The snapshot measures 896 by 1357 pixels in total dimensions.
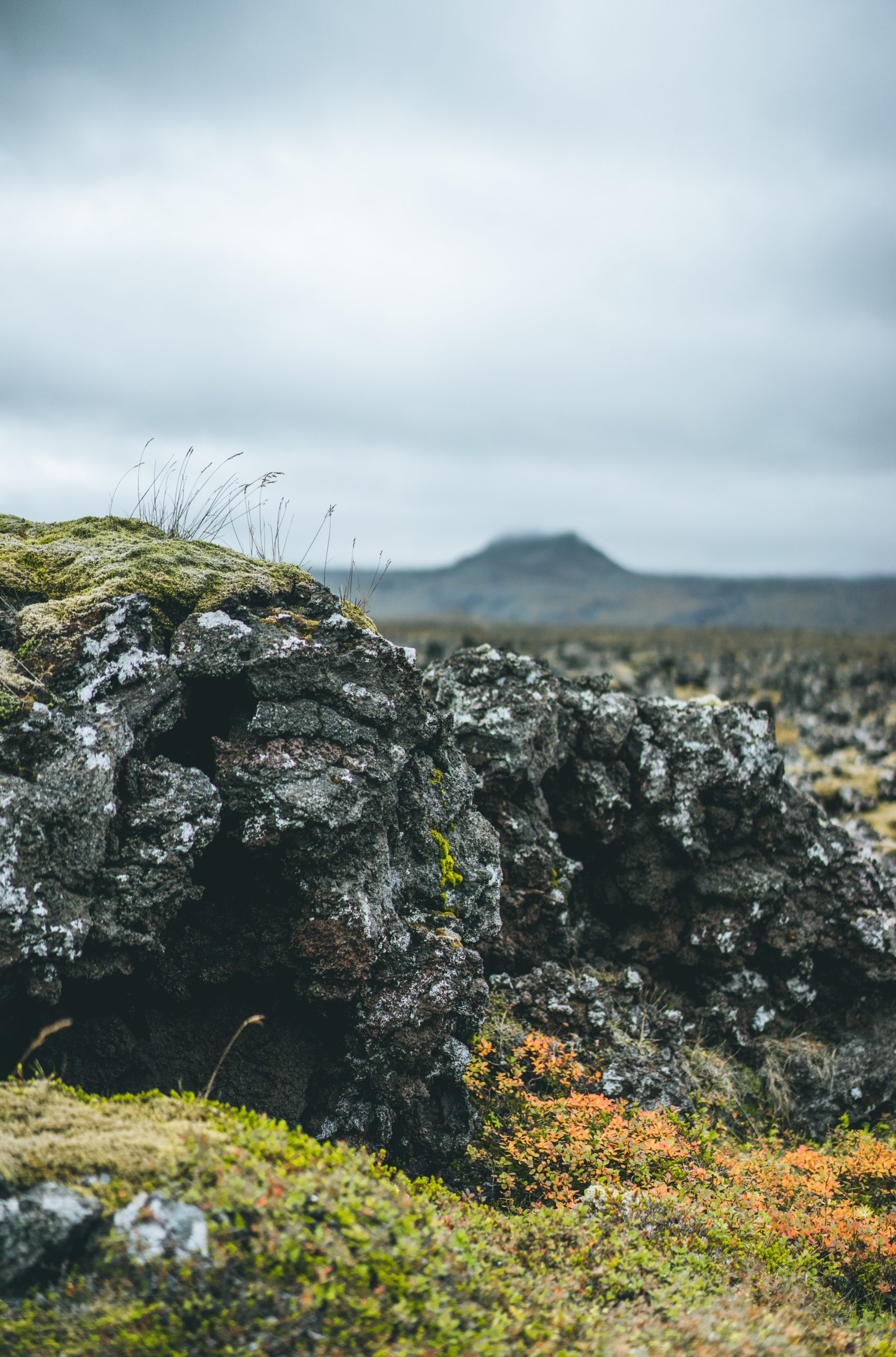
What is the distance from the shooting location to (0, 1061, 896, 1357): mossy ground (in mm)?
4312

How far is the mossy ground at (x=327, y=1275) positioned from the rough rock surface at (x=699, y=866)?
195 inches

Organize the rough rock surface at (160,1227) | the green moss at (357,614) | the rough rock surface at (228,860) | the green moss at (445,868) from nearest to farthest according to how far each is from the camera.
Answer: the rough rock surface at (160,1227) < the rough rock surface at (228,860) < the green moss at (445,868) < the green moss at (357,614)

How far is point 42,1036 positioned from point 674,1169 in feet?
20.4

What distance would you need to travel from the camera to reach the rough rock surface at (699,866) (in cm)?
1137

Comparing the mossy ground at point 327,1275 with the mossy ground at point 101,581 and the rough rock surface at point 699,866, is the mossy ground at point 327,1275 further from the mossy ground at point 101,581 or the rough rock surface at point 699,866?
the rough rock surface at point 699,866

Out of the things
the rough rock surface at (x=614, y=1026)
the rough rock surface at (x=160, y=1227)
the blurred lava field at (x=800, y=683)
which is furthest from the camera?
the blurred lava field at (x=800, y=683)

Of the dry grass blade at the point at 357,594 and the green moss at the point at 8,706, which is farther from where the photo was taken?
the dry grass blade at the point at 357,594

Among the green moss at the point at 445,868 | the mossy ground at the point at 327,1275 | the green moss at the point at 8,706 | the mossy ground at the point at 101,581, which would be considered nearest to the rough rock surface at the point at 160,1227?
the mossy ground at the point at 327,1275

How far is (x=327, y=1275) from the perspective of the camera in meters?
4.59

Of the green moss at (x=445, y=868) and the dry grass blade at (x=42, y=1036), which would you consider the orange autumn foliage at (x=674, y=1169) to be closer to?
the green moss at (x=445, y=868)

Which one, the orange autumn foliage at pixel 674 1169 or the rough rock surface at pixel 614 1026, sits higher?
the rough rock surface at pixel 614 1026

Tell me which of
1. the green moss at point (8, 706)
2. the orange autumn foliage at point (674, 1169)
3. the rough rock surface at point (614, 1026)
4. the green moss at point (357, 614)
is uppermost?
the green moss at point (357, 614)

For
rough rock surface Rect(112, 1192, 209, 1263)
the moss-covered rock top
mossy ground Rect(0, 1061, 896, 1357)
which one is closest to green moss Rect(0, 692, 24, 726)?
the moss-covered rock top

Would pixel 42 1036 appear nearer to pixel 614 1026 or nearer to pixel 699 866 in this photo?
pixel 614 1026
